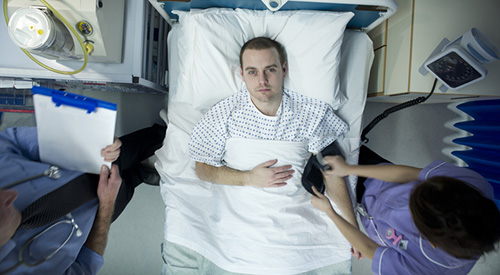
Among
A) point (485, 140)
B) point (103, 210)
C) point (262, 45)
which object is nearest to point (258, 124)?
point (262, 45)

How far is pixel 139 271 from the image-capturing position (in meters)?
2.16

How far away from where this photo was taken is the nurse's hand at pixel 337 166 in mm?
1433

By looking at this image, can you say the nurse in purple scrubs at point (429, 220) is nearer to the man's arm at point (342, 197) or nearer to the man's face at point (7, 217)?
the man's arm at point (342, 197)

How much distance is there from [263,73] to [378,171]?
75 cm

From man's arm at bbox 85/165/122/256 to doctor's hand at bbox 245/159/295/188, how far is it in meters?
0.68

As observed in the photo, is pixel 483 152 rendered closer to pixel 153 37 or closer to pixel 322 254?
pixel 322 254

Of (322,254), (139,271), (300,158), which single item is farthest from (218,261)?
(139,271)

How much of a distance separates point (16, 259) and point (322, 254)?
4.44ft

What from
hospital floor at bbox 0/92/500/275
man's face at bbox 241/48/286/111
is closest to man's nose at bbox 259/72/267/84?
man's face at bbox 241/48/286/111

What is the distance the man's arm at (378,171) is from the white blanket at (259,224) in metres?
0.19

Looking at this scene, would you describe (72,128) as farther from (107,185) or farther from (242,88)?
(242,88)

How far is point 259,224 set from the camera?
58.0 inches

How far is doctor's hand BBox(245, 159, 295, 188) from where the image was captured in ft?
4.76

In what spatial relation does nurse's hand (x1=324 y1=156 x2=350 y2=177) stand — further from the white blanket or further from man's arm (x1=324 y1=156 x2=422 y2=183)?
the white blanket
